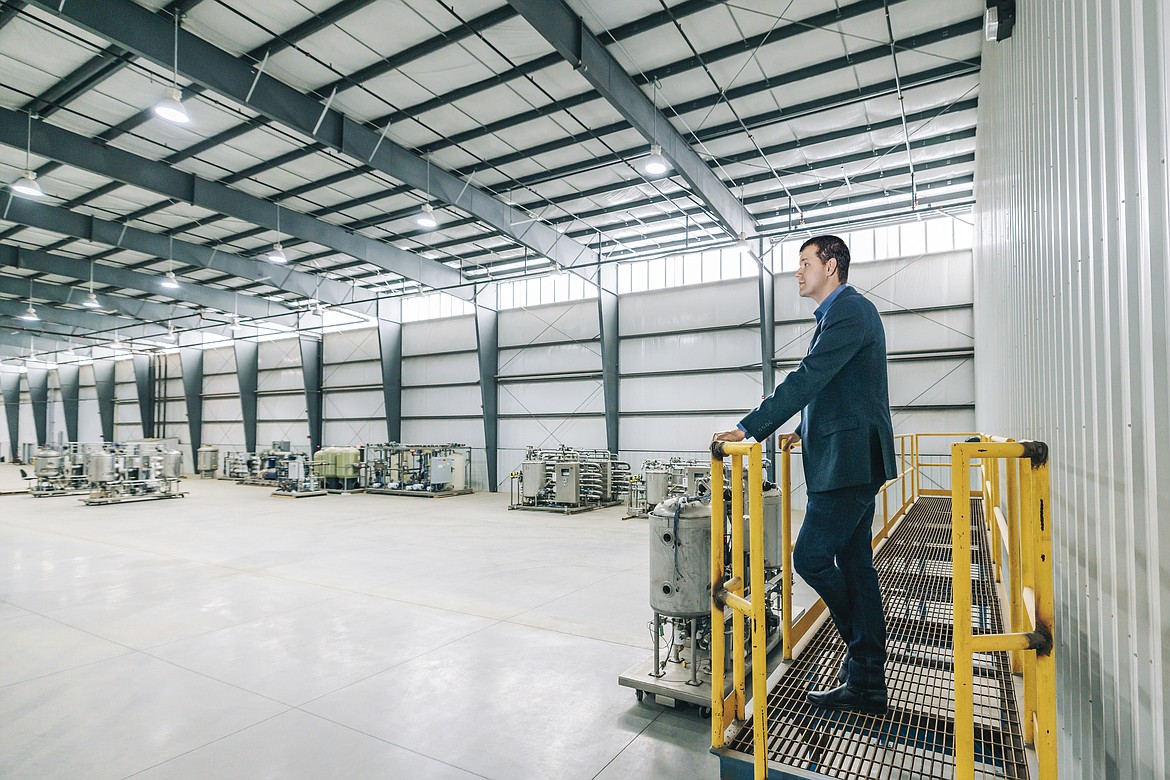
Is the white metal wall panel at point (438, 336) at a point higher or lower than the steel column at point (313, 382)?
higher

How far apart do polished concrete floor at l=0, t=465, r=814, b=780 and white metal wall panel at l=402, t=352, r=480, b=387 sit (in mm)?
12978

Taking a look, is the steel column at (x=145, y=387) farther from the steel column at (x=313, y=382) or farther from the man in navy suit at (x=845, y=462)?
the man in navy suit at (x=845, y=462)

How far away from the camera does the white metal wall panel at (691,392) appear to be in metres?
18.7

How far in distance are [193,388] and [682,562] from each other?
37.2 m

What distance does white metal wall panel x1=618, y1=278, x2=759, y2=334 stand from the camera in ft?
62.1

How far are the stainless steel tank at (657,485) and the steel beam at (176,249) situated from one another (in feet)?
51.1

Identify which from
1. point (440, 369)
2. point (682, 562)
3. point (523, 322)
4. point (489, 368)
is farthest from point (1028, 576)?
point (440, 369)

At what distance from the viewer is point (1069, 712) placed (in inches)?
109

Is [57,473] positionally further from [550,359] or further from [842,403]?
[842,403]

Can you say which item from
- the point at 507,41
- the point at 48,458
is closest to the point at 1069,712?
the point at 507,41

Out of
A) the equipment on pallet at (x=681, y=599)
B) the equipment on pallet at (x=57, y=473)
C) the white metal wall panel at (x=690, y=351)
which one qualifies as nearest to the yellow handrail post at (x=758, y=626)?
the equipment on pallet at (x=681, y=599)

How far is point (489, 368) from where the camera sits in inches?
919

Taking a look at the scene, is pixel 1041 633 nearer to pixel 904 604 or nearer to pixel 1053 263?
pixel 1053 263

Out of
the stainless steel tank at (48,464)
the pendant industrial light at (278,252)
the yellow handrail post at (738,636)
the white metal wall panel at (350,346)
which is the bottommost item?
the stainless steel tank at (48,464)
